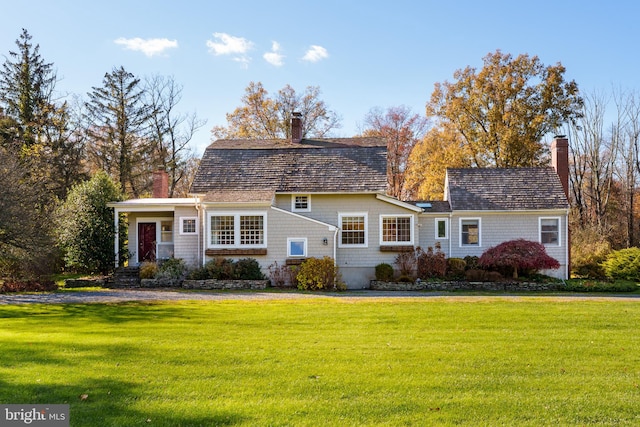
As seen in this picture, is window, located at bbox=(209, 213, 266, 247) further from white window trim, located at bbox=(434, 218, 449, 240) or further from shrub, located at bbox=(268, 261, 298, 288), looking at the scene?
white window trim, located at bbox=(434, 218, 449, 240)

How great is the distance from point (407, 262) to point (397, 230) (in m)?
1.48

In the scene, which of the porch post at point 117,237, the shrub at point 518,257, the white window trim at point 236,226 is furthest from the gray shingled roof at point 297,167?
→ the shrub at point 518,257

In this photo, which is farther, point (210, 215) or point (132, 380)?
point (210, 215)

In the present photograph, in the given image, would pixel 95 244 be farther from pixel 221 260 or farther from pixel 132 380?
pixel 132 380

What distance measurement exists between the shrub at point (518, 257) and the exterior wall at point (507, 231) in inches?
64.0

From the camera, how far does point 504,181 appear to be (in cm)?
2495

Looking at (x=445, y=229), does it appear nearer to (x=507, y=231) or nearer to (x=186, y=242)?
A: (x=507, y=231)

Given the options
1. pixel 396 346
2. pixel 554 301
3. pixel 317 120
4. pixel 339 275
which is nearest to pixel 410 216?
pixel 339 275

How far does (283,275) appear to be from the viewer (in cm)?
2088

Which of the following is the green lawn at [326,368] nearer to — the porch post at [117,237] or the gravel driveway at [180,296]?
the gravel driveway at [180,296]

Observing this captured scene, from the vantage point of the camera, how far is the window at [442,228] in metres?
23.9

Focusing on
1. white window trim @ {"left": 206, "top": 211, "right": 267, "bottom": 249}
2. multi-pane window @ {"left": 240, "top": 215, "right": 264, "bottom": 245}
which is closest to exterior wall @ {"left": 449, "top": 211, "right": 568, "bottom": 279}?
white window trim @ {"left": 206, "top": 211, "right": 267, "bottom": 249}

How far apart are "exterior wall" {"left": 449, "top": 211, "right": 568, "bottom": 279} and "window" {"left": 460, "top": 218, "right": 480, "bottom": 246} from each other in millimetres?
149

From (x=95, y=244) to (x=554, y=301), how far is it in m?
18.8
